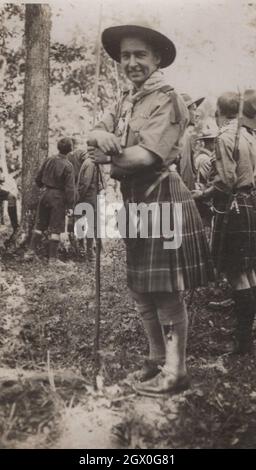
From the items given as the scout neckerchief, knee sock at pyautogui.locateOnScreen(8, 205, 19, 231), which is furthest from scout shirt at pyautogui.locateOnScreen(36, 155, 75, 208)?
the scout neckerchief

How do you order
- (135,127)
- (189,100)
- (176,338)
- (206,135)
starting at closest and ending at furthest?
(135,127) → (176,338) → (189,100) → (206,135)

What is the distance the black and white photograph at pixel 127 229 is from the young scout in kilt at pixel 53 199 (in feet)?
0.04

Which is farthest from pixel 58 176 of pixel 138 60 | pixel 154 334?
pixel 154 334

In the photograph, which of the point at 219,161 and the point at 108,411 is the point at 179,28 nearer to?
the point at 219,161

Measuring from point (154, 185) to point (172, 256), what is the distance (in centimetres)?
37

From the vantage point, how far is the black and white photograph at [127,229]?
2.89 metres

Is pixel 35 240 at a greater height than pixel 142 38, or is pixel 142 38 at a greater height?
pixel 142 38

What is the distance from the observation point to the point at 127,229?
2977mm

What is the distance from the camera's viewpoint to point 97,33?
10.4 ft

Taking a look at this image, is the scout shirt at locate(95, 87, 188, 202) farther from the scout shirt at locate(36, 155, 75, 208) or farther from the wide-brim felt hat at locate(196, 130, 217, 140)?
the wide-brim felt hat at locate(196, 130, 217, 140)

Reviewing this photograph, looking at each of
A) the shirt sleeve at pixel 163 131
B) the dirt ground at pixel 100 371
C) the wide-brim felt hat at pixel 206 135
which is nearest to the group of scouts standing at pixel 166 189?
the shirt sleeve at pixel 163 131

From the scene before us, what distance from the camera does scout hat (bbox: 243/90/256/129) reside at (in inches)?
128

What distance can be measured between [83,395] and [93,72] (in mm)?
1792

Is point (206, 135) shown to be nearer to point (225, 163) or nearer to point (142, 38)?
point (225, 163)
